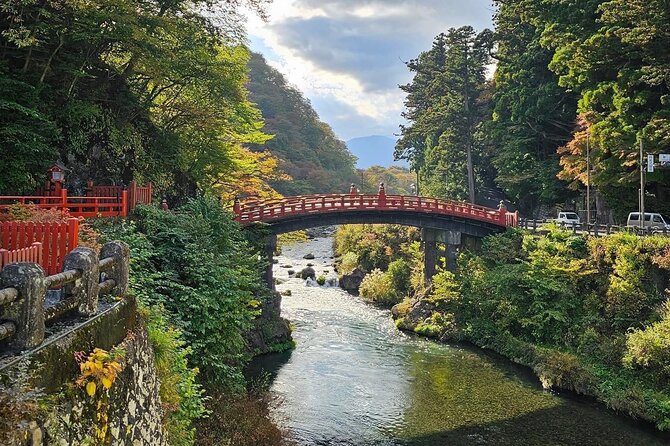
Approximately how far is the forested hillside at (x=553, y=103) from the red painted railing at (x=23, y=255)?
86.6ft

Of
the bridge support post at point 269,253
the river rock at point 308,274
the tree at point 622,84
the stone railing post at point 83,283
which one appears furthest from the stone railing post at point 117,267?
the river rock at point 308,274

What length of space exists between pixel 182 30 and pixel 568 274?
21002 millimetres

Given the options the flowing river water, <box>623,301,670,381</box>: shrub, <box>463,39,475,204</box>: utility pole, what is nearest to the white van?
<box>623,301,670,381</box>: shrub

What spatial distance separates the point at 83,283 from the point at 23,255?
2.52ft

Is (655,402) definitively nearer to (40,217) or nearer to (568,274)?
(568,274)

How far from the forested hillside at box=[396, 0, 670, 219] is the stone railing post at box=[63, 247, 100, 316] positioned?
26033 mm

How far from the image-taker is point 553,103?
35.2m

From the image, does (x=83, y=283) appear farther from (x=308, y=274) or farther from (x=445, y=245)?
(x=308, y=274)

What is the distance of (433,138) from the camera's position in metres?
54.7

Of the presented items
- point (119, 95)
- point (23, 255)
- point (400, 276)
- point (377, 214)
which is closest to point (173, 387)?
point (23, 255)

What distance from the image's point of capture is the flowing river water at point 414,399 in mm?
15453

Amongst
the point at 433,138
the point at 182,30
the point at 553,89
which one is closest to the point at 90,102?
the point at 182,30

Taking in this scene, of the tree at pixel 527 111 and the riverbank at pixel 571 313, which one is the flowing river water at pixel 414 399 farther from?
the tree at pixel 527 111

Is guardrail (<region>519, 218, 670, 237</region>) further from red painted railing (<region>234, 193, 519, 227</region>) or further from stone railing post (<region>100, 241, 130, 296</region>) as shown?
stone railing post (<region>100, 241, 130, 296</region>)
